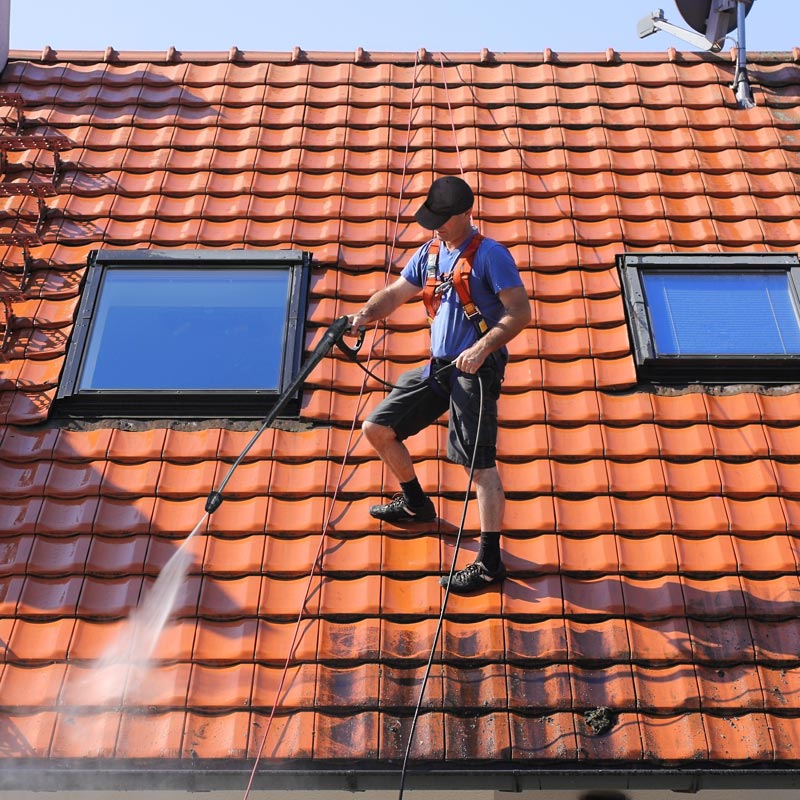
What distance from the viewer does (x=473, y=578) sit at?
4.66 metres

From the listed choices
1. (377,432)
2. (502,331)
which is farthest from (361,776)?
(502,331)

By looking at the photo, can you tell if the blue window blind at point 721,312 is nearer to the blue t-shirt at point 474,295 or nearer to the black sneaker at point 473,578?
the blue t-shirt at point 474,295

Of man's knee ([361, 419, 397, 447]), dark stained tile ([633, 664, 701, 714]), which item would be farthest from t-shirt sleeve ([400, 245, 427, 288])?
dark stained tile ([633, 664, 701, 714])

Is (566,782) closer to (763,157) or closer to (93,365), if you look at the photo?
(93,365)

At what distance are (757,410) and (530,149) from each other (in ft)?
8.67

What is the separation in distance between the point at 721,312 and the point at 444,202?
7.23 ft

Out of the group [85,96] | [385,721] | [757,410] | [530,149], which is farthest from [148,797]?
[85,96]

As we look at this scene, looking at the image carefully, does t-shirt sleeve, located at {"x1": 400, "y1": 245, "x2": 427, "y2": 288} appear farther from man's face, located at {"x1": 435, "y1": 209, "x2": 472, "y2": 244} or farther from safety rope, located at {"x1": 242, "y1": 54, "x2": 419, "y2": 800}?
safety rope, located at {"x1": 242, "y1": 54, "x2": 419, "y2": 800}

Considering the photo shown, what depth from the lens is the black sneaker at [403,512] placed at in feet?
16.3

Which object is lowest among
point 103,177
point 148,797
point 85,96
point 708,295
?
point 148,797

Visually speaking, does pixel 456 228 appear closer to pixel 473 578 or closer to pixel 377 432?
pixel 377 432

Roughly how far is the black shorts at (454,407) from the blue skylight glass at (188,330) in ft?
3.20

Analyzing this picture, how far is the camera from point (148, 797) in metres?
4.20

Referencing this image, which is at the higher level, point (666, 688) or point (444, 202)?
point (444, 202)
